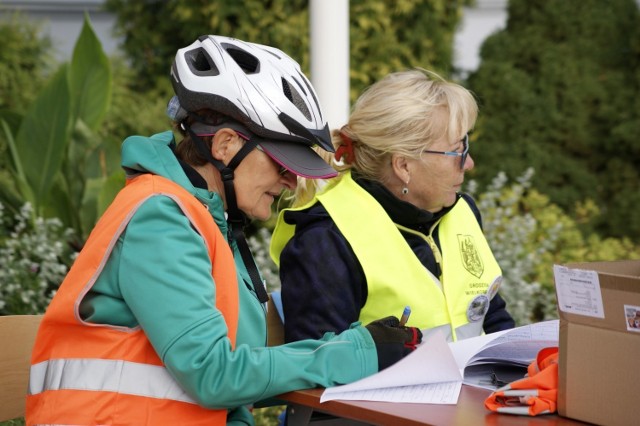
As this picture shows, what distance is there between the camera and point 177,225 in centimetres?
222

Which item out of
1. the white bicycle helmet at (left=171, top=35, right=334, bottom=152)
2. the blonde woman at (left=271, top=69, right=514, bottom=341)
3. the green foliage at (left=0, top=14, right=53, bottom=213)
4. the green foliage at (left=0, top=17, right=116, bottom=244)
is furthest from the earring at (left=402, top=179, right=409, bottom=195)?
the green foliage at (left=0, top=14, right=53, bottom=213)

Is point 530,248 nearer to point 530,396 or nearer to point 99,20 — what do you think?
point 530,396

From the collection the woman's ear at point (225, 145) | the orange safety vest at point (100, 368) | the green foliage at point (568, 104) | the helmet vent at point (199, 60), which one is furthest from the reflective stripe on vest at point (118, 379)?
the green foliage at point (568, 104)

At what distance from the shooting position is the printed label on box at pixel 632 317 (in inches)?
74.2

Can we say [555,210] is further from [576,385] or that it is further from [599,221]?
[576,385]

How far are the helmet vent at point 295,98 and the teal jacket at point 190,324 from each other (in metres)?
0.44

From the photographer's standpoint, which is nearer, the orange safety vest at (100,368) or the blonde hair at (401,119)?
the orange safety vest at (100,368)

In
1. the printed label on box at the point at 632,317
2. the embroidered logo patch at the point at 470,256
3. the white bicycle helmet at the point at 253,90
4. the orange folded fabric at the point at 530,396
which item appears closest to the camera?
the printed label on box at the point at 632,317

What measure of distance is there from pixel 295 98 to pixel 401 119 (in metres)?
0.57

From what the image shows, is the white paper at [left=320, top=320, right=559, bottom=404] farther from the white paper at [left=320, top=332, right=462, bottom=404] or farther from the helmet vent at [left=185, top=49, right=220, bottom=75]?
the helmet vent at [left=185, top=49, right=220, bottom=75]

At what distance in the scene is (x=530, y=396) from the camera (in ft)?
6.88

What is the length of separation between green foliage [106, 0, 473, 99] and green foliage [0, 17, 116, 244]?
1.32 meters

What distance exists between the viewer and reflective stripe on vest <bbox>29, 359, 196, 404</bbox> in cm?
217

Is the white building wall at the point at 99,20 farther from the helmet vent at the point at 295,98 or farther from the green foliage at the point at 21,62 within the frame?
the helmet vent at the point at 295,98
